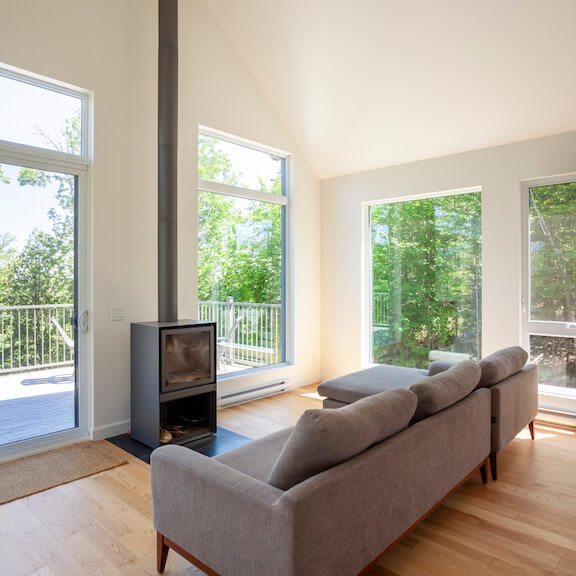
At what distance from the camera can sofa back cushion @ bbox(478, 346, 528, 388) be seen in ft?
9.41

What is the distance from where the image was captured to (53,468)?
3006 millimetres

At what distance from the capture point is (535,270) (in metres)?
4.20

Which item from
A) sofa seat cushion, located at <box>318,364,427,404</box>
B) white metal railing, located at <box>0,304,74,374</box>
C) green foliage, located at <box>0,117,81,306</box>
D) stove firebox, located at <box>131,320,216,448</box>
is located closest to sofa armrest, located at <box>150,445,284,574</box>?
stove firebox, located at <box>131,320,216,448</box>

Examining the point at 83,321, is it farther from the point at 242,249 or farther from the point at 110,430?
the point at 242,249

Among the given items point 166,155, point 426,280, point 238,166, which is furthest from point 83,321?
point 426,280

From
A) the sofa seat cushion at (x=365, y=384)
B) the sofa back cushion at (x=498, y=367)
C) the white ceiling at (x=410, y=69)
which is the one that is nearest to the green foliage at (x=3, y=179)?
the white ceiling at (x=410, y=69)

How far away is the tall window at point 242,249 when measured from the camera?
4426mm

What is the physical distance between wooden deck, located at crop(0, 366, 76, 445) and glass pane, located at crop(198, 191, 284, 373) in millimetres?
1357

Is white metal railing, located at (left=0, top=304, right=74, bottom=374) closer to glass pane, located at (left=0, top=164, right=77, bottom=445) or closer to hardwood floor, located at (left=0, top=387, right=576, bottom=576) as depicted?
glass pane, located at (left=0, top=164, right=77, bottom=445)

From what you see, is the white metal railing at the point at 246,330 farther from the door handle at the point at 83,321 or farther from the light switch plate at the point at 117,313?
the door handle at the point at 83,321

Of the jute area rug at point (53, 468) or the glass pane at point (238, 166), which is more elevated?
the glass pane at point (238, 166)

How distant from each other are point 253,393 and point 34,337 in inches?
87.9

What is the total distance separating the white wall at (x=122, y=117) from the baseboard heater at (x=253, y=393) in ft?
3.41

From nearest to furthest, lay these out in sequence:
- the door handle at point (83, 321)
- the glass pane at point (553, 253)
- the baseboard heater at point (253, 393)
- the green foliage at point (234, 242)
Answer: the door handle at point (83, 321), the glass pane at point (553, 253), the green foliage at point (234, 242), the baseboard heater at point (253, 393)
